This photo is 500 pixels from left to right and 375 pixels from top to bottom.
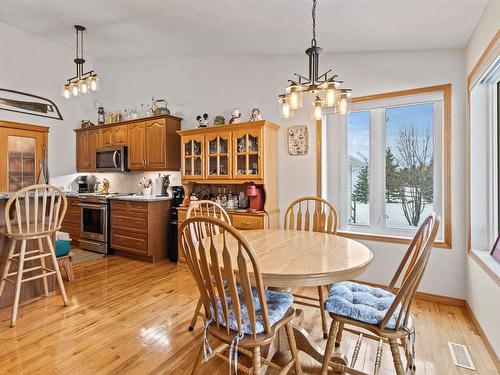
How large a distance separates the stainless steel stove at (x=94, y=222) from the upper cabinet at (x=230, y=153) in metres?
1.48

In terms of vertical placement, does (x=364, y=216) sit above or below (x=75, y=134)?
below

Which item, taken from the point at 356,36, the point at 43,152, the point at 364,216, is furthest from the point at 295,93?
the point at 43,152

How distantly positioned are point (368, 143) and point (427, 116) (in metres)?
0.59

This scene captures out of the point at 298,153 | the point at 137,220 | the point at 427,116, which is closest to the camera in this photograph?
the point at 427,116

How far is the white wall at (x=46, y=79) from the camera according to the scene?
4.46 m

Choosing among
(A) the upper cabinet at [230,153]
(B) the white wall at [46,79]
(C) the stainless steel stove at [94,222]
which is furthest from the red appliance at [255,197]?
(B) the white wall at [46,79]

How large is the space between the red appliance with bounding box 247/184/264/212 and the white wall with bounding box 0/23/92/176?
3.90m

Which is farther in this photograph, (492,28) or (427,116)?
(427,116)

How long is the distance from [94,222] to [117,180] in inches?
36.5

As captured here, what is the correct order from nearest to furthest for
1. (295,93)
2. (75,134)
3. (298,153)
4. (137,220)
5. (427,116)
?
(295,93), (427,116), (298,153), (137,220), (75,134)

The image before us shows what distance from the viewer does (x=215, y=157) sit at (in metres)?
3.72

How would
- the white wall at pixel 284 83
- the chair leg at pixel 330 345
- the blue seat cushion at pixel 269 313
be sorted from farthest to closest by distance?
the white wall at pixel 284 83 → the chair leg at pixel 330 345 → the blue seat cushion at pixel 269 313

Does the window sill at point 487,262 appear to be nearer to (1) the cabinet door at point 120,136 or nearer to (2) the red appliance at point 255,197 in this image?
(2) the red appliance at point 255,197

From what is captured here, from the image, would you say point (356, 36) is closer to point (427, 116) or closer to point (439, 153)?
point (427, 116)
